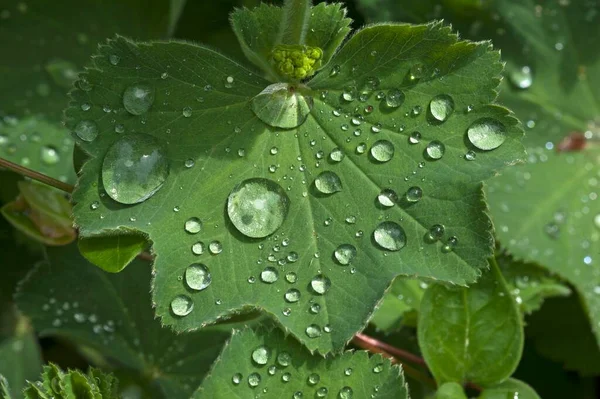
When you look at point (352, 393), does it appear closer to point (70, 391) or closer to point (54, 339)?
point (70, 391)

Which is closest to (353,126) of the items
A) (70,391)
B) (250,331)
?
(250,331)

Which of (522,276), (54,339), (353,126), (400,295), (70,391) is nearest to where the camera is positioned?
(70,391)

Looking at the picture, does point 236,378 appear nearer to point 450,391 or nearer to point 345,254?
point 345,254

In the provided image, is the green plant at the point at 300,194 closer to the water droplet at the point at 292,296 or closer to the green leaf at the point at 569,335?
the water droplet at the point at 292,296

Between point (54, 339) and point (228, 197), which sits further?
point (54, 339)

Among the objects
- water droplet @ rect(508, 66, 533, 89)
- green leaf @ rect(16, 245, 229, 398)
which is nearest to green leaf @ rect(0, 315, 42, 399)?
green leaf @ rect(16, 245, 229, 398)

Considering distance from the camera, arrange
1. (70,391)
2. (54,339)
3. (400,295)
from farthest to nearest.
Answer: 1. (54,339)
2. (400,295)
3. (70,391)

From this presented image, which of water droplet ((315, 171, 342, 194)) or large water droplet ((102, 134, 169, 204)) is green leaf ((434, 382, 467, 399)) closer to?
water droplet ((315, 171, 342, 194))
